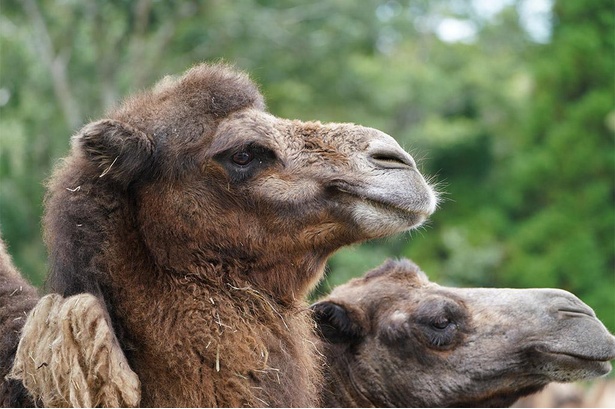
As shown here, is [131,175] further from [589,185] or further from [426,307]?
[589,185]

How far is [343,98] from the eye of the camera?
3334cm

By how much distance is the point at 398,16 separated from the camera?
129 ft

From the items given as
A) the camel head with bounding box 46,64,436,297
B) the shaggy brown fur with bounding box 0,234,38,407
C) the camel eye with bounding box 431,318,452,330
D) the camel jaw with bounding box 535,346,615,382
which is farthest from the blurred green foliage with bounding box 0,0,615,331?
the camel head with bounding box 46,64,436,297

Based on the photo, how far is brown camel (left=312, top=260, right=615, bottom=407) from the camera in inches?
259

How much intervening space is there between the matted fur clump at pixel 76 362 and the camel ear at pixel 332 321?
7.08 ft

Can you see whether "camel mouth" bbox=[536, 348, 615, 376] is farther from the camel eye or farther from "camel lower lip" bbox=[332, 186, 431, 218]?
"camel lower lip" bbox=[332, 186, 431, 218]

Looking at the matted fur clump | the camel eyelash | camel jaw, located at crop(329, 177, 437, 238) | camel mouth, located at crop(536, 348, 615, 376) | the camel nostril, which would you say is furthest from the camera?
the camel nostril

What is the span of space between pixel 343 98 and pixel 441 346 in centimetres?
2686

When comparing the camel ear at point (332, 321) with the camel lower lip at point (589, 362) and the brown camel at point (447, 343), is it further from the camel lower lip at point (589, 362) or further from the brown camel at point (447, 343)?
the camel lower lip at point (589, 362)

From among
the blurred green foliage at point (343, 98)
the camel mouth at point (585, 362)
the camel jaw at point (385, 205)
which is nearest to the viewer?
the camel jaw at point (385, 205)

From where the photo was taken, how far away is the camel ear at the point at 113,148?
525 cm

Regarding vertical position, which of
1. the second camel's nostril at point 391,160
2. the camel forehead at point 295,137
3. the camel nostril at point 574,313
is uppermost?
the camel forehead at point 295,137

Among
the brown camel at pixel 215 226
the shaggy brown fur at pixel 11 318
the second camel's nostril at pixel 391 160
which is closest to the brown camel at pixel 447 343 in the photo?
the brown camel at pixel 215 226

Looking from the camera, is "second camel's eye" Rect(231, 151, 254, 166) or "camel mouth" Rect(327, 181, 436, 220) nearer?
"camel mouth" Rect(327, 181, 436, 220)
